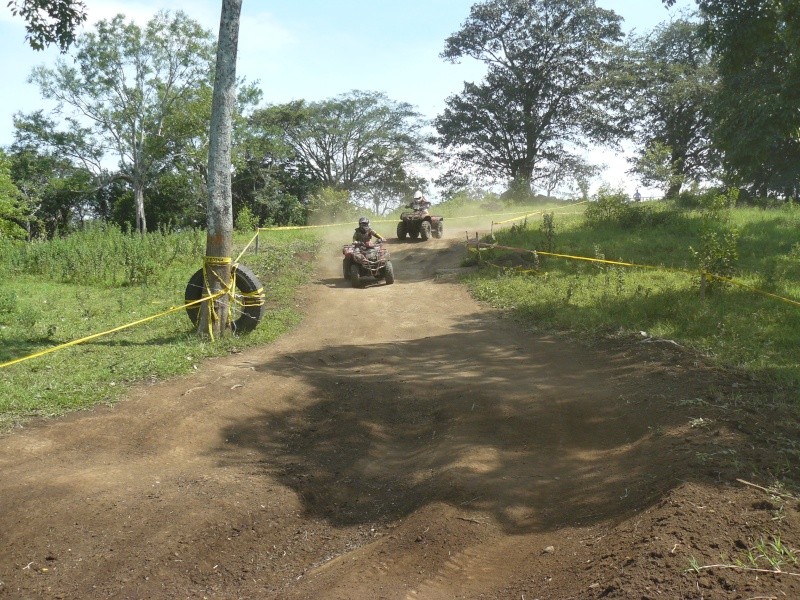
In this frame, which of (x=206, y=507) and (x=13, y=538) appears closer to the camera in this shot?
(x=13, y=538)

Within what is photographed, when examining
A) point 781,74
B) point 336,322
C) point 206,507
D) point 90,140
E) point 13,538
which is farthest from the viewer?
point 90,140

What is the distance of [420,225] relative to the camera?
2362 cm

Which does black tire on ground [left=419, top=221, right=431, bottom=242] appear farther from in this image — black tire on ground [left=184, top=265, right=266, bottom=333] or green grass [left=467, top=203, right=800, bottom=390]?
black tire on ground [left=184, top=265, right=266, bottom=333]

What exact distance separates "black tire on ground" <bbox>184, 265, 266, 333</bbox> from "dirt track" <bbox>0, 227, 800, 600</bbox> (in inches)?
70.2

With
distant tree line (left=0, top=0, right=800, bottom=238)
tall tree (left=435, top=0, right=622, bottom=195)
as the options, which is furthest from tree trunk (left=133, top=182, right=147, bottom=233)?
tall tree (left=435, top=0, right=622, bottom=195)

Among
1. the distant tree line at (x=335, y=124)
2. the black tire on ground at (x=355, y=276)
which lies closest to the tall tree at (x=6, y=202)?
the distant tree line at (x=335, y=124)

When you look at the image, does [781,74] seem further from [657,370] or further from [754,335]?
[657,370]

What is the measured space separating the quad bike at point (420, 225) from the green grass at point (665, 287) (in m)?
3.15

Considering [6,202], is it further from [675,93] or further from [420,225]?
[675,93]

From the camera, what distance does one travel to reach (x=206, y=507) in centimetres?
583

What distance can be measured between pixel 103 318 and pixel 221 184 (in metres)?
3.51

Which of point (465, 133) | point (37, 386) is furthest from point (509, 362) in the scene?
point (465, 133)

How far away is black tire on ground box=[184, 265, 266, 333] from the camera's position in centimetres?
1170

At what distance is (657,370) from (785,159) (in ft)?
78.9
